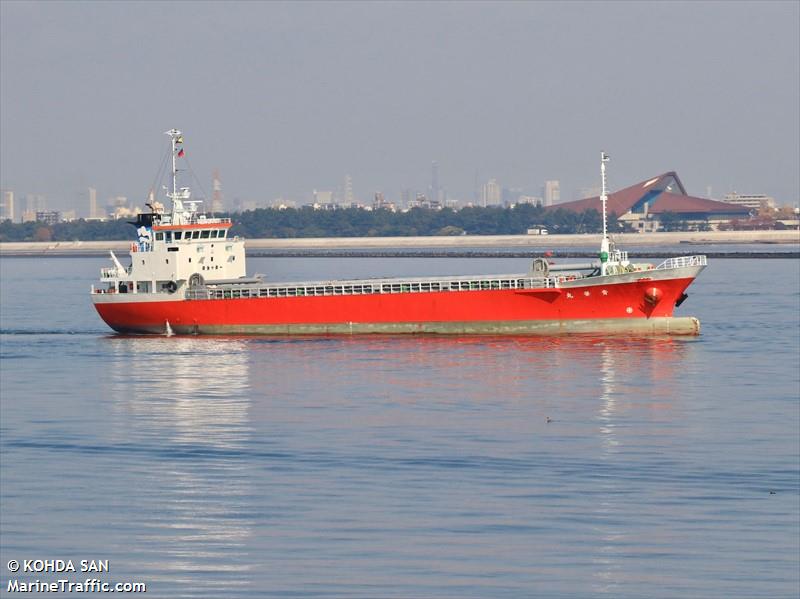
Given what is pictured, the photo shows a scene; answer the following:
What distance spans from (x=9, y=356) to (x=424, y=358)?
19427 millimetres

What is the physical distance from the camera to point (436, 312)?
211 feet

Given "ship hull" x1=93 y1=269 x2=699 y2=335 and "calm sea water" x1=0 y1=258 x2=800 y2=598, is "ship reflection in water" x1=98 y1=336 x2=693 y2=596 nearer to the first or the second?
"calm sea water" x1=0 y1=258 x2=800 y2=598

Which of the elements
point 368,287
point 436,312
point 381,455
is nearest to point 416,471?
point 381,455

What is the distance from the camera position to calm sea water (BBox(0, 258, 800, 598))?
23203 millimetres

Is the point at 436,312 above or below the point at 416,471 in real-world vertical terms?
above

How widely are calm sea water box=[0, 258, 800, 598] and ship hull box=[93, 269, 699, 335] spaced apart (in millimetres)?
3356

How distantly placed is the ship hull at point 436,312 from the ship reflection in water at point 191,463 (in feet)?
24.5

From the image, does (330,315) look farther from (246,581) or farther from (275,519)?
(246,581)

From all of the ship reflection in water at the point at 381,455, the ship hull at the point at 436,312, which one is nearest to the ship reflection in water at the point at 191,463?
the ship reflection in water at the point at 381,455

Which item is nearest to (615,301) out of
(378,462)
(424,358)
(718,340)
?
(718,340)

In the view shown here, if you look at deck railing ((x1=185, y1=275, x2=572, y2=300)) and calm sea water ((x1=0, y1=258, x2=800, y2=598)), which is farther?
deck railing ((x1=185, y1=275, x2=572, y2=300))

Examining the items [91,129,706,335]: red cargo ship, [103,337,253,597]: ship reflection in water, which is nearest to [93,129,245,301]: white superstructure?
[91,129,706,335]: red cargo ship

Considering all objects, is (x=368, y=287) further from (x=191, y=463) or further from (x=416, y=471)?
(x=416, y=471)

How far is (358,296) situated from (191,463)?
33190mm
